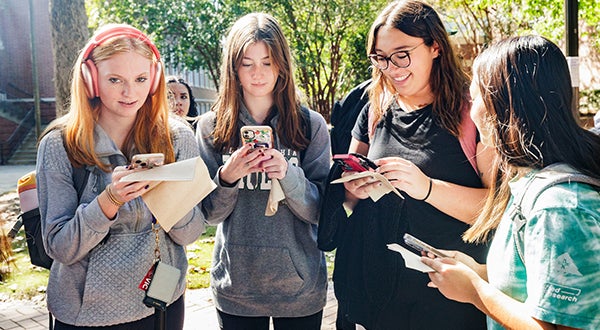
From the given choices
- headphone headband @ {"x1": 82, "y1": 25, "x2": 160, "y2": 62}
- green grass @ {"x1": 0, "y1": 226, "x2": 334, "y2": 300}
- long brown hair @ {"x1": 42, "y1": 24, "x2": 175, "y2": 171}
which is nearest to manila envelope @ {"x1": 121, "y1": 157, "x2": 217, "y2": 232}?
long brown hair @ {"x1": 42, "y1": 24, "x2": 175, "y2": 171}

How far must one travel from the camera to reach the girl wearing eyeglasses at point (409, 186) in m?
2.24

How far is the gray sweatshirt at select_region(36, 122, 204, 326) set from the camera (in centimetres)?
212

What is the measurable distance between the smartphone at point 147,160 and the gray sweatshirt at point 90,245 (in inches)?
8.7

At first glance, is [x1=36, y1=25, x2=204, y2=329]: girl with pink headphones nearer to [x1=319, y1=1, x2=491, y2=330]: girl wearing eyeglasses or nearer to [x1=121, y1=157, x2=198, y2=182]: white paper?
[x1=121, y1=157, x2=198, y2=182]: white paper

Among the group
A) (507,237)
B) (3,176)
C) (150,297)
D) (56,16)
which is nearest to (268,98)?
(150,297)

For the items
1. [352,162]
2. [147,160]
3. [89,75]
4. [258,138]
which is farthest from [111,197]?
[352,162]

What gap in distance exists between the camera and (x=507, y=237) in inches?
64.9

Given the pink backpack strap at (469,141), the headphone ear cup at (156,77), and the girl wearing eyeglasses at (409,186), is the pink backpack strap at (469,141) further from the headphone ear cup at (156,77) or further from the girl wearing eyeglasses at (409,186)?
the headphone ear cup at (156,77)

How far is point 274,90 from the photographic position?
269 centimetres

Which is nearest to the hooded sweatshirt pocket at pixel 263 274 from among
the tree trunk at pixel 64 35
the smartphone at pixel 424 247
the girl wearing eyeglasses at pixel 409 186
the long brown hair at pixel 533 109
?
the girl wearing eyeglasses at pixel 409 186

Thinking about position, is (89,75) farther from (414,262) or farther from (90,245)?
(414,262)

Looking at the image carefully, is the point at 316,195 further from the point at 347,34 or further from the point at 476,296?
the point at 347,34

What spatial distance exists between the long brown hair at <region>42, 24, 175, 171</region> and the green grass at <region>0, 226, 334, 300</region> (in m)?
3.37

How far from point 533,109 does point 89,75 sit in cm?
168
